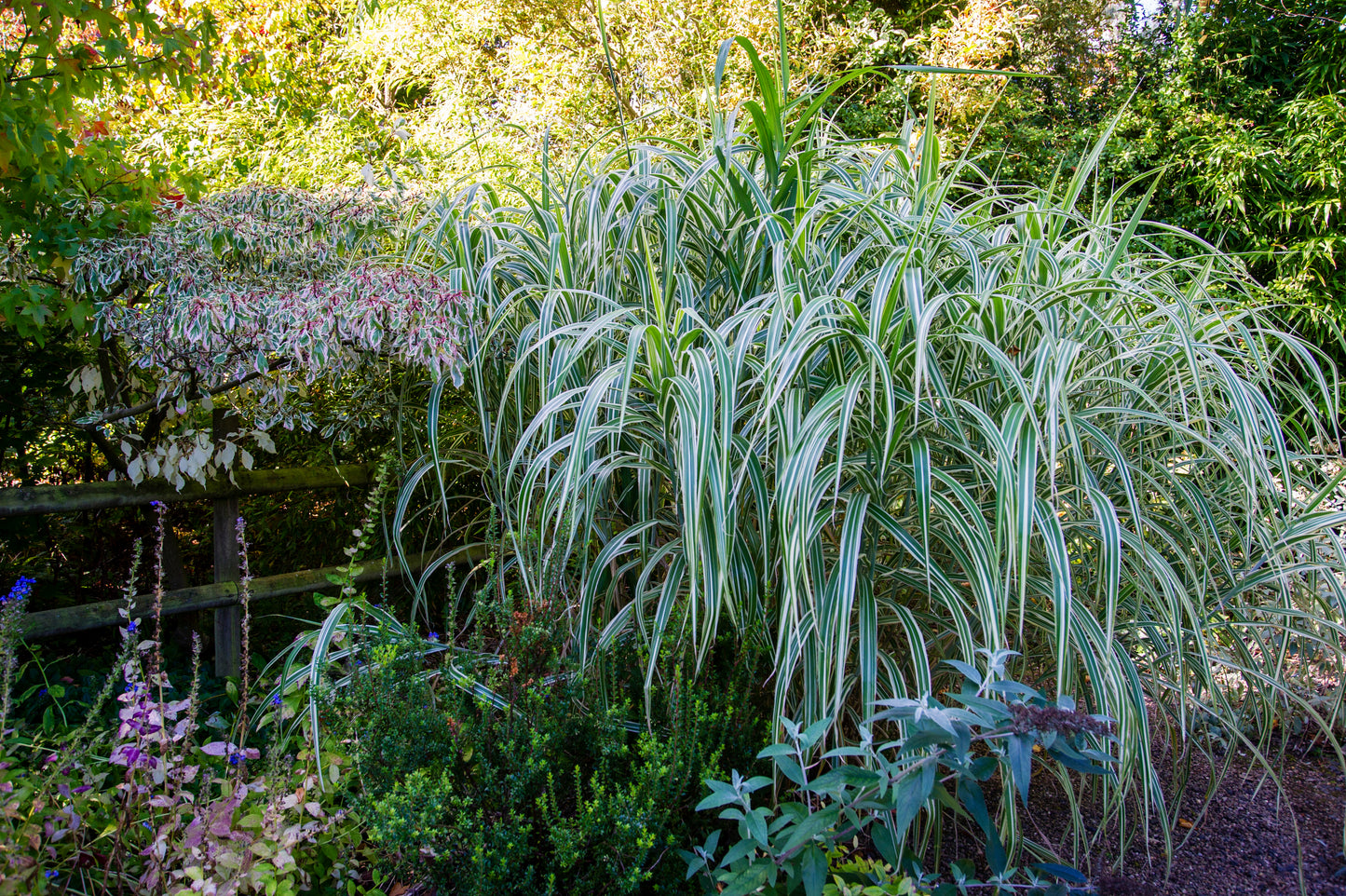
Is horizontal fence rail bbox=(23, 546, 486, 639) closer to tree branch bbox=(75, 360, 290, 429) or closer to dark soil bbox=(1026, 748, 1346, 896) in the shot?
tree branch bbox=(75, 360, 290, 429)

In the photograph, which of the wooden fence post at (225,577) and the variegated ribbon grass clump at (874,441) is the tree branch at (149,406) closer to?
the wooden fence post at (225,577)

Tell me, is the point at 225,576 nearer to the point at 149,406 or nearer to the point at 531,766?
the point at 149,406

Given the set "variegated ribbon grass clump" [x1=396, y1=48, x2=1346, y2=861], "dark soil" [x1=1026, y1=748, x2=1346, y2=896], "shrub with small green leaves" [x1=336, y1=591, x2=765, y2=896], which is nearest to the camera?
"shrub with small green leaves" [x1=336, y1=591, x2=765, y2=896]

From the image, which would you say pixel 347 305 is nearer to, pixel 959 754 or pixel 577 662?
pixel 577 662

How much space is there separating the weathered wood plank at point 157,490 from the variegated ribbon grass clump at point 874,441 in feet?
1.82

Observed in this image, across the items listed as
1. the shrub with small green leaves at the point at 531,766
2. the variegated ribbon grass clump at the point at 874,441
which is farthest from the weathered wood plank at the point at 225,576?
the shrub with small green leaves at the point at 531,766

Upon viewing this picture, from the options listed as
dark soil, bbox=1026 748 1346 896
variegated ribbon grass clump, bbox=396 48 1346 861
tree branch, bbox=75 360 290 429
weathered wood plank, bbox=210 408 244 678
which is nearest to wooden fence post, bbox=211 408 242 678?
weathered wood plank, bbox=210 408 244 678

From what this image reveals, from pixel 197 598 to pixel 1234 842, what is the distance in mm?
2308

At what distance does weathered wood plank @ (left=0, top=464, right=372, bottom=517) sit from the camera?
5.69 feet

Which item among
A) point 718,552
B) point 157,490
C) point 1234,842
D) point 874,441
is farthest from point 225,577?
point 1234,842

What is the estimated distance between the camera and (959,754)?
0.96 m

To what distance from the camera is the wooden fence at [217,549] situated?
1.76 metres

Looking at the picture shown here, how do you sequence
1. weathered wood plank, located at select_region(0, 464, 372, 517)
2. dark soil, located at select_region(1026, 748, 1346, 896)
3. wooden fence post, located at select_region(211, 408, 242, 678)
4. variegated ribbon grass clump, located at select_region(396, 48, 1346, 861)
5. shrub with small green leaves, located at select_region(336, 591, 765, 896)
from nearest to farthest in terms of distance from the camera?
shrub with small green leaves, located at select_region(336, 591, 765, 896) < variegated ribbon grass clump, located at select_region(396, 48, 1346, 861) < dark soil, located at select_region(1026, 748, 1346, 896) < weathered wood plank, located at select_region(0, 464, 372, 517) < wooden fence post, located at select_region(211, 408, 242, 678)

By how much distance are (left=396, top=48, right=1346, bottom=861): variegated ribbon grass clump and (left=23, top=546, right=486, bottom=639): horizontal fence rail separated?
0.51 meters
